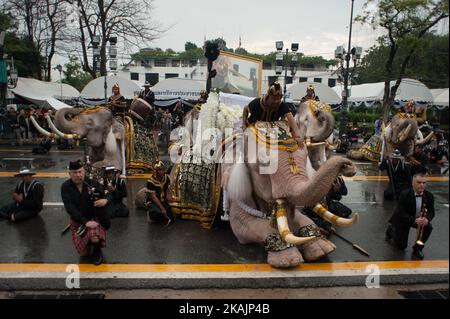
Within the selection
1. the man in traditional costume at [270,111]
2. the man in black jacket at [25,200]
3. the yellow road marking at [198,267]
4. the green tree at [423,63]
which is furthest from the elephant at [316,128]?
the man in black jacket at [25,200]

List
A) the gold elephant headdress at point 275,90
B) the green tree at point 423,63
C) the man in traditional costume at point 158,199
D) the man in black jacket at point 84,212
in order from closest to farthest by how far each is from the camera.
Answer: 1. the green tree at point 423,63
2. the man in black jacket at point 84,212
3. the gold elephant headdress at point 275,90
4. the man in traditional costume at point 158,199

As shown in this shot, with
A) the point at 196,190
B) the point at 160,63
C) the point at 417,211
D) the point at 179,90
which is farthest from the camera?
the point at 160,63

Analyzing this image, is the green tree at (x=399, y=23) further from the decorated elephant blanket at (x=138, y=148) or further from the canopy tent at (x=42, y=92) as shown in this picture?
the canopy tent at (x=42, y=92)

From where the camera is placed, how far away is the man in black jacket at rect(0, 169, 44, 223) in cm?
616

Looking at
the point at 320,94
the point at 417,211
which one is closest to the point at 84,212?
the point at 417,211

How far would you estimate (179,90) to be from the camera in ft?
63.8

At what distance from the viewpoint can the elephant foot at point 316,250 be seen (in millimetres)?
4652

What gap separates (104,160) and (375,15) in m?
15.1

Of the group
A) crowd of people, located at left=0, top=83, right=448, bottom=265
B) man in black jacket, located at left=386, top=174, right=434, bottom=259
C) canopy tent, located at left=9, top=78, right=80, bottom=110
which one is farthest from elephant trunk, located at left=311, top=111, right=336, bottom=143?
canopy tent, located at left=9, top=78, right=80, bottom=110

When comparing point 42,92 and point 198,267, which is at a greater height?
point 42,92

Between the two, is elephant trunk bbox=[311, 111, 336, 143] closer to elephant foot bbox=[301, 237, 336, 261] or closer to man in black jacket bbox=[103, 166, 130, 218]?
elephant foot bbox=[301, 237, 336, 261]

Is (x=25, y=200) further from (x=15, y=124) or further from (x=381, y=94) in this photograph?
Result: (x=381, y=94)

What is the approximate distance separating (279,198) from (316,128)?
299cm
